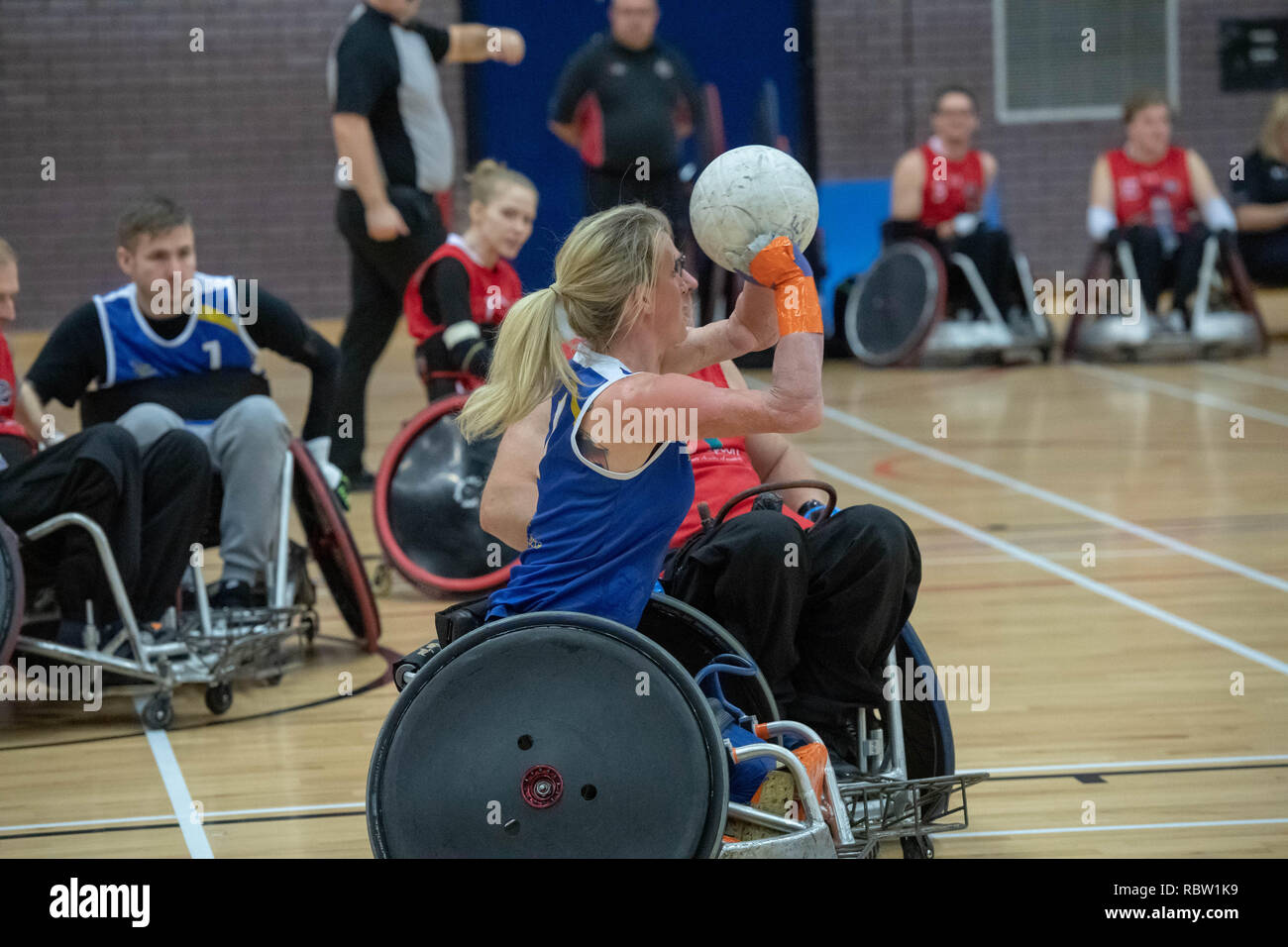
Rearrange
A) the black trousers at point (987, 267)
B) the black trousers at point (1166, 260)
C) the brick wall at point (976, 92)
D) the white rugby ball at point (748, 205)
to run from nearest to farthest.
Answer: the white rugby ball at point (748, 205)
the black trousers at point (1166, 260)
the black trousers at point (987, 267)
the brick wall at point (976, 92)

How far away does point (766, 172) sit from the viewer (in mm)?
2553

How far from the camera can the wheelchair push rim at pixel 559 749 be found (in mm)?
2199

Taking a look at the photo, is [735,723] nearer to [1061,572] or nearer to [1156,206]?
[1061,572]

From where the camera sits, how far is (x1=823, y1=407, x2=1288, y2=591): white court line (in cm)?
498

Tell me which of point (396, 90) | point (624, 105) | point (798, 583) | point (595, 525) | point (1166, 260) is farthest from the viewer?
point (1166, 260)

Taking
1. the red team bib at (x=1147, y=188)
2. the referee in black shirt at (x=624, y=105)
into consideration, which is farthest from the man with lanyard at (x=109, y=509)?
the red team bib at (x=1147, y=188)

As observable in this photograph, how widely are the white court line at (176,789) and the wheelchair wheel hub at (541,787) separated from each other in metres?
1.01

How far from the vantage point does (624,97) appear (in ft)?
27.1

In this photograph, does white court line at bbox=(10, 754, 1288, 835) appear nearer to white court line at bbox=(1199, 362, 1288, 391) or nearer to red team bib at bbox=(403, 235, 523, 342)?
red team bib at bbox=(403, 235, 523, 342)

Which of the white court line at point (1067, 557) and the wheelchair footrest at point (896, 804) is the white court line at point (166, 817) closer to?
the wheelchair footrest at point (896, 804)

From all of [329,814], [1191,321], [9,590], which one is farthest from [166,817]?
[1191,321]

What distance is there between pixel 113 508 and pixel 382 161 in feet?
9.54
